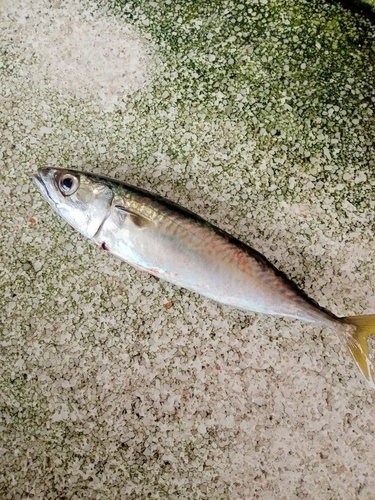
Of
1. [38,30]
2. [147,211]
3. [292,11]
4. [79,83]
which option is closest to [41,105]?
[79,83]

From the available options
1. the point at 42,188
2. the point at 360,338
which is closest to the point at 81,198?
the point at 42,188

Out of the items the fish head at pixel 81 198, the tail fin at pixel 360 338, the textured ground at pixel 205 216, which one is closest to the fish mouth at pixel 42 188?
the fish head at pixel 81 198

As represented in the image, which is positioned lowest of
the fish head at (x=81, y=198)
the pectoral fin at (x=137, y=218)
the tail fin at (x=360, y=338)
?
the fish head at (x=81, y=198)

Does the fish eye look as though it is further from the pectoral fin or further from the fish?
the pectoral fin

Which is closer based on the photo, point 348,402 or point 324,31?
point 348,402

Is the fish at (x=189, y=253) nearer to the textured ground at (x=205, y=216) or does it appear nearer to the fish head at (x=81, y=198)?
the fish head at (x=81, y=198)

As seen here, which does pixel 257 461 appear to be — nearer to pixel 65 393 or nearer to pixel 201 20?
pixel 65 393

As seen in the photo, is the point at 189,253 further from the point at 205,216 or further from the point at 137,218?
the point at 205,216
